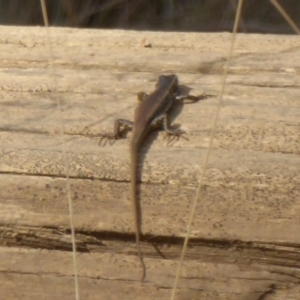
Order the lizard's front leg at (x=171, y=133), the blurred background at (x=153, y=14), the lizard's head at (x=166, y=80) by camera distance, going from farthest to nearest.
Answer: the blurred background at (x=153, y=14)
the lizard's head at (x=166, y=80)
the lizard's front leg at (x=171, y=133)

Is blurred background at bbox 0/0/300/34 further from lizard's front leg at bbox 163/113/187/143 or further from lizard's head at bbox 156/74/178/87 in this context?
lizard's front leg at bbox 163/113/187/143

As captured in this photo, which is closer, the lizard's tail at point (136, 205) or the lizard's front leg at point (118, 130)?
the lizard's tail at point (136, 205)

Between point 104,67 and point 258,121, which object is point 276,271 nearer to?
point 258,121

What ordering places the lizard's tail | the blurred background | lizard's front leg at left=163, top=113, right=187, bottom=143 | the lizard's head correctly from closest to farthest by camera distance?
the lizard's tail
lizard's front leg at left=163, top=113, right=187, bottom=143
the lizard's head
the blurred background

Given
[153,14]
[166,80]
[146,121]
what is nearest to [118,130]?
[146,121]

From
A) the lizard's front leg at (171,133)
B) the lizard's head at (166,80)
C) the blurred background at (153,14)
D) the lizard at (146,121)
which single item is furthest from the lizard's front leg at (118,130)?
the blurred background at (153,14)

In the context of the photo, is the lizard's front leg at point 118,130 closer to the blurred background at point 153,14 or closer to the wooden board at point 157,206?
the wooden board at point 157,206

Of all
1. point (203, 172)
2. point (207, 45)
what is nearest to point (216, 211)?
point (203, 172)

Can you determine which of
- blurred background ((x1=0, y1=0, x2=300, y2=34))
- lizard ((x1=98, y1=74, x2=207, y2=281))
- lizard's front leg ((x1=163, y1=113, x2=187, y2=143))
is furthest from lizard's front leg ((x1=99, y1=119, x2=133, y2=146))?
blurred background ((x1=0, y1=0, x2=300, y2=34))
